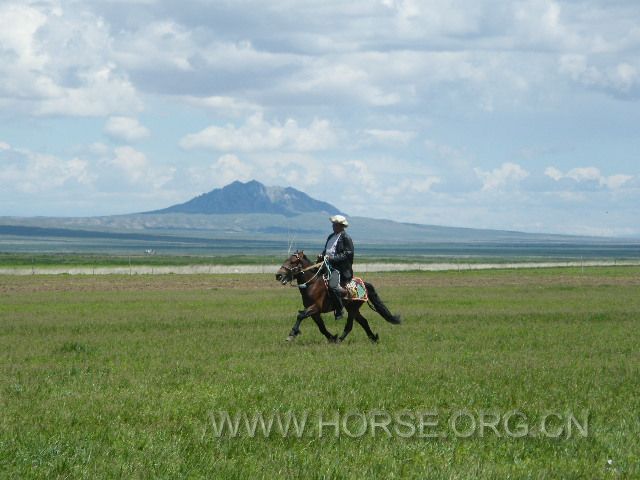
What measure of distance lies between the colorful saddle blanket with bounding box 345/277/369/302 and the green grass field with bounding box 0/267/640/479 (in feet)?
3.65

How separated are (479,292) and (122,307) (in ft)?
66.9

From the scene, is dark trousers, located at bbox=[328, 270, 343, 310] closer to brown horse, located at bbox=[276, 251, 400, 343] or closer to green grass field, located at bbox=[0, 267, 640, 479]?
brown horse, located at bbox=[276, 251, 400, 343]

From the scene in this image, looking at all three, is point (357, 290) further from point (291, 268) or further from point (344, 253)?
point (291, 268)

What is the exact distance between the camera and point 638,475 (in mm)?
10133

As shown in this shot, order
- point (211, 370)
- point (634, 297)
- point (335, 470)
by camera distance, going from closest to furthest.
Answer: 1. point (335, 470)
2. point (211, 370)
3. point (634, 297)

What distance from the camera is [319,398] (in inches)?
542

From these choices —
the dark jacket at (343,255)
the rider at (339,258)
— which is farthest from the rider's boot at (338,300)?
the dark jacket at (343,255)

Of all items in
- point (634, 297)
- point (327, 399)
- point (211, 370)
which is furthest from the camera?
point (634, 297)

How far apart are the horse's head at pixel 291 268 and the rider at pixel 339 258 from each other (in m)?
0.61

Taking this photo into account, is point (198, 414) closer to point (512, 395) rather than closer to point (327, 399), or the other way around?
point (327, 399)

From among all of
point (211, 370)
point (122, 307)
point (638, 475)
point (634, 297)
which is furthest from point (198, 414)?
point (634, 297)

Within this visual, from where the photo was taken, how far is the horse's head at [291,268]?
22188mm

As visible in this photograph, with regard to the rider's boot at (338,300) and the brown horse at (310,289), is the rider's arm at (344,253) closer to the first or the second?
the brown horse at (310,289)

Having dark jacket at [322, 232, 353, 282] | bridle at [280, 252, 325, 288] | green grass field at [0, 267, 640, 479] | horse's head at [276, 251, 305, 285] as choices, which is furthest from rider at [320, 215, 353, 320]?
green grass field at [0, 267, 640, 479]
